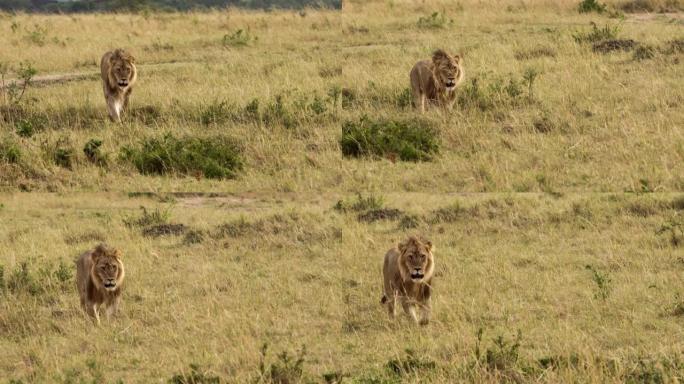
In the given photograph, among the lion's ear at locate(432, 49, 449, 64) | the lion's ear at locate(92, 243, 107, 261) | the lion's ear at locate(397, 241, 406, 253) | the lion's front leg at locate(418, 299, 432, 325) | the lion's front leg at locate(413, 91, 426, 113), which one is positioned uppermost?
the lion's ear at locate(432, 49, 449, 64)

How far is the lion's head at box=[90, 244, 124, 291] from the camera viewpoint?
38.7ft

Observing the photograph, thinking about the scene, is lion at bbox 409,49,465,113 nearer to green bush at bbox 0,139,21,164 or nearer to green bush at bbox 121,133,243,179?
green bush at bbox 121,133,243,179

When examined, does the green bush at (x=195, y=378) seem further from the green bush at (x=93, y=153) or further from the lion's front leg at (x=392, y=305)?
the green bush at (x=93, y=153)

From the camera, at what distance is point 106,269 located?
1180 cm

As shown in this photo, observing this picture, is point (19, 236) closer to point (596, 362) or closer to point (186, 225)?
point (186, 225)

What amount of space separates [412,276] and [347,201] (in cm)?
519

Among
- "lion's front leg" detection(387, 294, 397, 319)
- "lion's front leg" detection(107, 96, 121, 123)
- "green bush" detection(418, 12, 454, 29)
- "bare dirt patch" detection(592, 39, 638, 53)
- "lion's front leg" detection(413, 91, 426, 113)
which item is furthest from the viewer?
"green bush" detection(418, 12, 454, 29)

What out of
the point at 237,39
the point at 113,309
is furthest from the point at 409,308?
the point at 237,39

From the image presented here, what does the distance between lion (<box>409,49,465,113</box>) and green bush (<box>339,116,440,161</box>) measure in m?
0.66

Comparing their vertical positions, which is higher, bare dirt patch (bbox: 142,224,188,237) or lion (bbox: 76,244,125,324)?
bare dirt patch (bbox: 142,224,188,237)

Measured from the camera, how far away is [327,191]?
17.7 m

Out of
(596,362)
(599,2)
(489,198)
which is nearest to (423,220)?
(489,198)

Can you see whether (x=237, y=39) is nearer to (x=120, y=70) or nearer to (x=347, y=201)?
(x=120, y=70)

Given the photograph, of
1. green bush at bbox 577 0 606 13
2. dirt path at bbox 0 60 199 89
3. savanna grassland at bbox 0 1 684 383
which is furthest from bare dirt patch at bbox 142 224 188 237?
green bush at bbox 577 0 606 13
